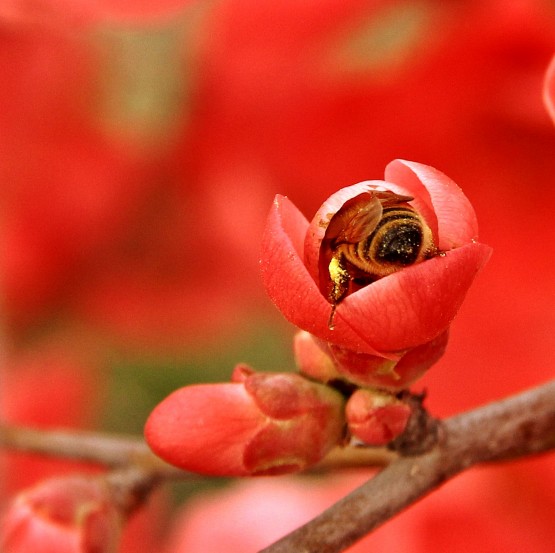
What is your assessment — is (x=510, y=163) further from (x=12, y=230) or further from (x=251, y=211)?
(x=12, y=230)

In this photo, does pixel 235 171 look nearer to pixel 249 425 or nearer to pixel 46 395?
pixel 46 395

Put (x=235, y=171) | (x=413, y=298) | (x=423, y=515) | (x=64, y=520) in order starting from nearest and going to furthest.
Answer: (x=413, y=298), (x=64, y=520), (x=423, y=515), (x=235, y=171)

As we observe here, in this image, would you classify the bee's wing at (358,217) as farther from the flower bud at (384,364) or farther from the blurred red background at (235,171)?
the blurred red background at (235,171)

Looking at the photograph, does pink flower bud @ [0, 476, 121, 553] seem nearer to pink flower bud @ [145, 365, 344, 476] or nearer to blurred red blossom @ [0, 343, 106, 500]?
pink flower bud @ [145, 365, 344, 476]

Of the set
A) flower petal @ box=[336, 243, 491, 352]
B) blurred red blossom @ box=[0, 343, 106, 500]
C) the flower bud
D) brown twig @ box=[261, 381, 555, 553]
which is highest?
blurred red blossom @ box=[0, 343, 106, 500]

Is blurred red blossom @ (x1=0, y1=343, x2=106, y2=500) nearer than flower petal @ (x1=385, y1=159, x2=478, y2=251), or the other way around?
flower petal @ (x1=385, y1=159, x2=478, y2=251)

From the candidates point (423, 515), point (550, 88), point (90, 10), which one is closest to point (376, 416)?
point (550, 88)

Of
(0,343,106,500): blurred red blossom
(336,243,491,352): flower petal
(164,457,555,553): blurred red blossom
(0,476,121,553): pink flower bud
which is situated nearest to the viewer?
(336,243,491,352): flower petal

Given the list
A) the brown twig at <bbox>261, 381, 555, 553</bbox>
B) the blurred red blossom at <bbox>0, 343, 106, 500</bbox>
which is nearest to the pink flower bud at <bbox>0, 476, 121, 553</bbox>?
the brown twig at <bbox>261, 381, 555, 553</bbox>

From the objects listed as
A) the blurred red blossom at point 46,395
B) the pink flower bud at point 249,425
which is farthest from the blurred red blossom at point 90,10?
the pink flower bud at point 249,425
